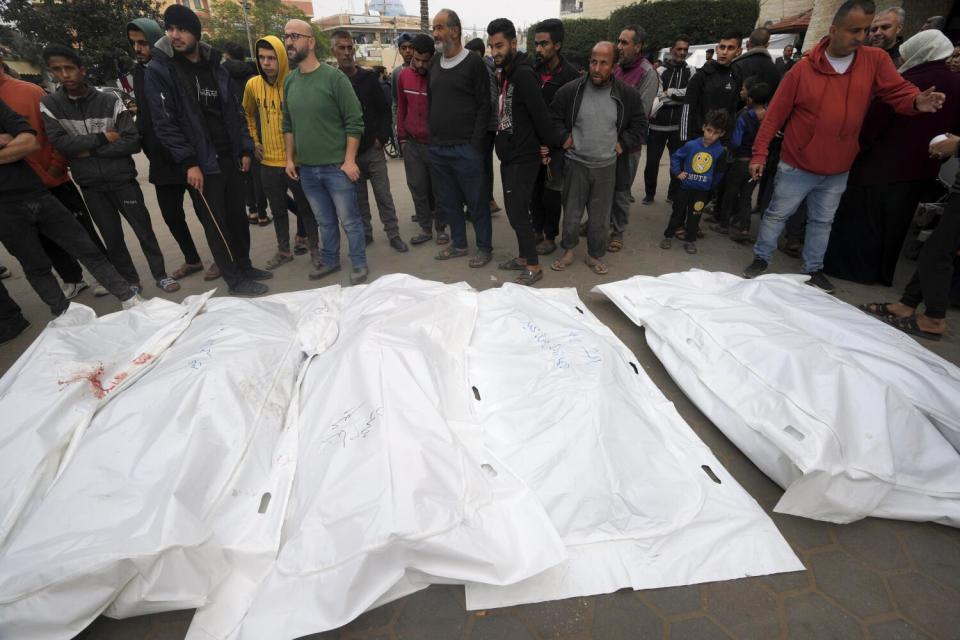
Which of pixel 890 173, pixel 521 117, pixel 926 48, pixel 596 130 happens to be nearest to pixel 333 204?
pixel 521 117

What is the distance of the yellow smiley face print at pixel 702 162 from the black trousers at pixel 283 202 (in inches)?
147

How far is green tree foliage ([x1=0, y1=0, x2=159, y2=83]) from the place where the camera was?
56.0 feet

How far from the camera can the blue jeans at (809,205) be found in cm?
343

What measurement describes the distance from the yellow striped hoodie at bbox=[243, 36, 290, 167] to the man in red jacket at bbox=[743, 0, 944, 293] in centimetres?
406

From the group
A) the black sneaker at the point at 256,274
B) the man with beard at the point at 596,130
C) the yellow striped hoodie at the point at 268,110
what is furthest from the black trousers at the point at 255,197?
the man with beard at the point at 596,130

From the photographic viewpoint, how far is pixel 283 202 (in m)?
4.32

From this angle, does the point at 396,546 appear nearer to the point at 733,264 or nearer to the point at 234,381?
the point at 234,381

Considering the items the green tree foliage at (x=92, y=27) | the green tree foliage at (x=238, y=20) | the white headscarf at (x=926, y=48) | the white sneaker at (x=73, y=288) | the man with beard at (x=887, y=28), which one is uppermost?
the green tree foliage at (x=238, y=20)

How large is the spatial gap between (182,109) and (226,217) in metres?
0.84

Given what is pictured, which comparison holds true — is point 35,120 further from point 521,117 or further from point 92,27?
point 92,27

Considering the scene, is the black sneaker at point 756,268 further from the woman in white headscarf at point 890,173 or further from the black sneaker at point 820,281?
the woman in white headscarf at point 890,173

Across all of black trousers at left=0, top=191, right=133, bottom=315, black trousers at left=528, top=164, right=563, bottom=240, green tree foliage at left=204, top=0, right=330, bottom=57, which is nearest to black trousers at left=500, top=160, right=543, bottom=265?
black trousers at left=528, top=164, right=563, bottom=240

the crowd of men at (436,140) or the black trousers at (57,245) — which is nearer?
the crowd of men at (436,140)

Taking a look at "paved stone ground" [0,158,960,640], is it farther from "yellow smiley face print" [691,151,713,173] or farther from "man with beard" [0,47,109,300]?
"man with beard" [0,47,109,300]
